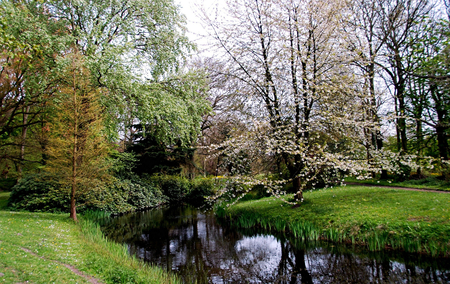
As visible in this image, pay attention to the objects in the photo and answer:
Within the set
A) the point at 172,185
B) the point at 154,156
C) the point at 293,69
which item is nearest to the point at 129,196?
the point at 154,156

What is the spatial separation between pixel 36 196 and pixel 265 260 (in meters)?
11.5

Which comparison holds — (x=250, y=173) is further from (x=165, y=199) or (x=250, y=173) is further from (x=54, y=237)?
(x=165, y=199)

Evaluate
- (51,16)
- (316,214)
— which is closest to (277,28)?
(316,214)

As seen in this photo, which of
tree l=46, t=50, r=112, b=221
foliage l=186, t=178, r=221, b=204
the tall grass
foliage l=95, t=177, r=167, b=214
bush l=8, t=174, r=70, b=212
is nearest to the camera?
the tall grass

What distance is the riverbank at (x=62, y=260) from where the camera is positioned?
13.3 ft

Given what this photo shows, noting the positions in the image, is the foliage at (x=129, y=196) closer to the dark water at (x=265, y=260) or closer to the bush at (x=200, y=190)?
the bush at (x=200, y=190)

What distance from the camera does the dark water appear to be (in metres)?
5.37

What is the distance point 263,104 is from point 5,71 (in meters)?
15.3

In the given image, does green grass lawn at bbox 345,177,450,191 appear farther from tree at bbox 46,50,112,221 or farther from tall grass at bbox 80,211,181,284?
tree at bbox 46,50,112,221

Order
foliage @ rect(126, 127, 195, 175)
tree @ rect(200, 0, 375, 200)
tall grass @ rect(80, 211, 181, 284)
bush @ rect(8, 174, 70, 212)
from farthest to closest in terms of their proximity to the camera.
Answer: foliage @ rect(126, 127, 195, 175), bush @ rect(8, 174, 70, 212), tree @ rect(200, 0, 375, 200), tall grass @ rect(80, 211, 181, 284)

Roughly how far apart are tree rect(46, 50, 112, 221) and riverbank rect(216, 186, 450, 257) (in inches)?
254

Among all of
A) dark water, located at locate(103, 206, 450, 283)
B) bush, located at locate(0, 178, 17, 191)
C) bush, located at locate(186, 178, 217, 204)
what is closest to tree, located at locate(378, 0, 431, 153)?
dark water, located at locate(103, 206, 450, 283)

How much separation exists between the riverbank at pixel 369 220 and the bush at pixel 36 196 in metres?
8.96

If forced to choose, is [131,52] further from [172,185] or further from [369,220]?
[369,220]
